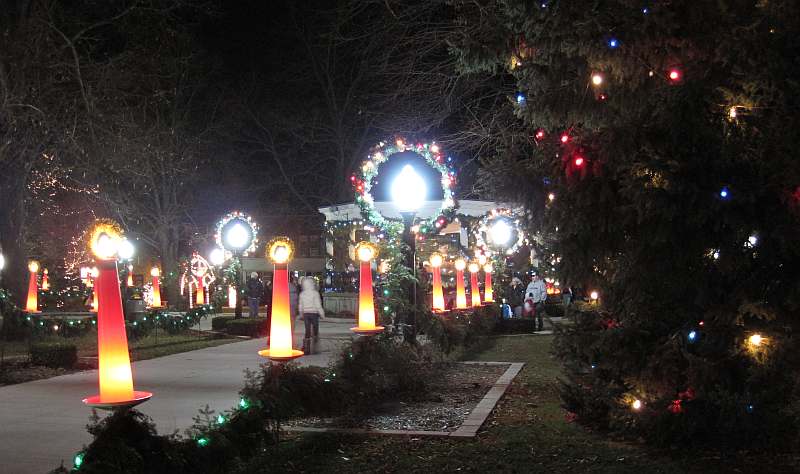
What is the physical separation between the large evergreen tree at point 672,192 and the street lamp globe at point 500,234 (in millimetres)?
9519

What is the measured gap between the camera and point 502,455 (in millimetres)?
7078

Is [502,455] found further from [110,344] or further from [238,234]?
[238,234]

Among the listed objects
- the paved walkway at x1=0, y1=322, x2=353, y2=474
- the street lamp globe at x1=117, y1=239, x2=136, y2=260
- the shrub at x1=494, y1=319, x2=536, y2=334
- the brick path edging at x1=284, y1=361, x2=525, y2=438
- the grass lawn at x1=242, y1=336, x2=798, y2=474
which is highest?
the street lamp globe at x1=117, y1=239, x2=136, y2=260

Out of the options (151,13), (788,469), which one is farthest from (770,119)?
(151,13)

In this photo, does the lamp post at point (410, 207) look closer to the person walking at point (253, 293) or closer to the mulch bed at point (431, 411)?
the mulch bed at point (431, 411)

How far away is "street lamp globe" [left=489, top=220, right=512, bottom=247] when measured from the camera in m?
17.4

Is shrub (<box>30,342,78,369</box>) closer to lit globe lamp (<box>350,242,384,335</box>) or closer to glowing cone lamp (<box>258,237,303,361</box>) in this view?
lit globe lamp (<box>350,242,384,335</box>)

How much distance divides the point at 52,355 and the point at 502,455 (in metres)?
8.59

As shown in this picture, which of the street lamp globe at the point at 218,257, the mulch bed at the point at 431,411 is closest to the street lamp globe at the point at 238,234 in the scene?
the mulch bed at the point at 431,411

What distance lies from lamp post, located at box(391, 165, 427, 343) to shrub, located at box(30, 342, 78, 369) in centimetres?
568

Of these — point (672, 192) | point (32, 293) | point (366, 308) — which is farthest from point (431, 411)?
point (32, 293)

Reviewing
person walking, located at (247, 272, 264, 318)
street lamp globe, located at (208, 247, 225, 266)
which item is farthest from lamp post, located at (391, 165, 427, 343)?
street lamp globe, located at (208, 247, 225, 266)

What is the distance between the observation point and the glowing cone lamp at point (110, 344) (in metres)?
5.23

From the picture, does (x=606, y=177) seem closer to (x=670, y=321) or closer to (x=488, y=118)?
(x=670, y=321)
